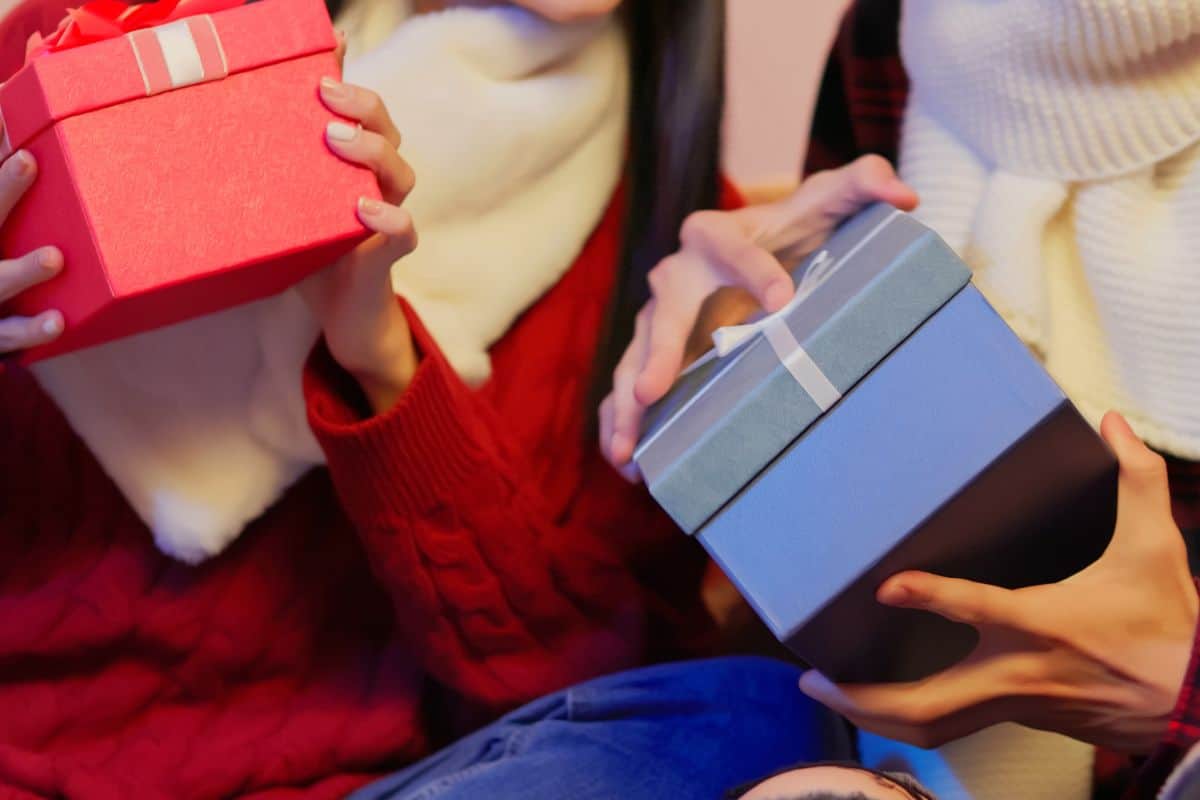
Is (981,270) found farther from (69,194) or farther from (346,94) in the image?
(69,194)

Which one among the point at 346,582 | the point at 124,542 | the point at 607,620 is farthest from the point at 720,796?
the point at 124,542

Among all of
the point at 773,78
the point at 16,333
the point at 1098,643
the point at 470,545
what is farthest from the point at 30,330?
the point at 773,78

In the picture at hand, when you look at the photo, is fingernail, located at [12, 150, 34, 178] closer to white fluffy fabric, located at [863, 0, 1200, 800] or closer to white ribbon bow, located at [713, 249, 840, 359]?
white ribbon bow, located at [713, 249, 840, 359]

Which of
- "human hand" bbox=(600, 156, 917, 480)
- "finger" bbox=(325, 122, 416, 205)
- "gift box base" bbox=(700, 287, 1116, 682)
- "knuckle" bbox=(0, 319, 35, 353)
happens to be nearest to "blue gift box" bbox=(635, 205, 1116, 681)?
"gift box base" bbox=(700, 287, 1116, 682)

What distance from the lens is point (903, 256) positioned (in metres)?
0.49

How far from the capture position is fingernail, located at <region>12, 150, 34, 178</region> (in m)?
0.53

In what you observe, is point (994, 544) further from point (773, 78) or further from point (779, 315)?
point (773, 78)

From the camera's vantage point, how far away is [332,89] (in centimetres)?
56

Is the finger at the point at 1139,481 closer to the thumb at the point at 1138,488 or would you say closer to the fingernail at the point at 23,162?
the thumb at the point at 1138,488

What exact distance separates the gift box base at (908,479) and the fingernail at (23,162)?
1.18 ft

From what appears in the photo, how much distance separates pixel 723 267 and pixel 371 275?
0.21 meters

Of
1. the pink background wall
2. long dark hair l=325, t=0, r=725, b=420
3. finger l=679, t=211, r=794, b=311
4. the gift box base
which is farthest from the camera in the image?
the pink background wall

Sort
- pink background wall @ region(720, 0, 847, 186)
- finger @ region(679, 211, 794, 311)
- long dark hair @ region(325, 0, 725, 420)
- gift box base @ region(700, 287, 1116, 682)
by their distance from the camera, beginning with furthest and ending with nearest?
pink background wall @ region(720, 0, 847, 186), long dark hair @ region(325, 0, 725, 420), finger @ region(679, 211, 794, 311), gift box base @ region(700, 287, 1116, 682)

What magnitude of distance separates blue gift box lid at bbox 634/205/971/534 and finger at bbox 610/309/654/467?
12cm
